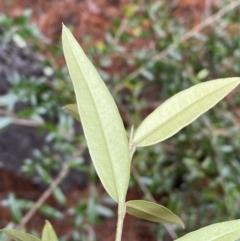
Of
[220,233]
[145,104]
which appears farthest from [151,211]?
[145,104]

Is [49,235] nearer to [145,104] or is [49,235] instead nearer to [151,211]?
[151,211]

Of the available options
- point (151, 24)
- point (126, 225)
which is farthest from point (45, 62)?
point (126, 225)

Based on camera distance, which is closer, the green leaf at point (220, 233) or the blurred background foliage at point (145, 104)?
the green leaf at point (220, 233)

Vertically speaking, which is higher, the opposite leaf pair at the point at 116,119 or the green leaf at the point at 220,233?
the opposite leaf pair at the point at 116,119

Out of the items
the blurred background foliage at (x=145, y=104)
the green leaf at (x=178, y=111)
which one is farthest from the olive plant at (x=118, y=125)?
the blurred background foliage at (x=145, y=104)

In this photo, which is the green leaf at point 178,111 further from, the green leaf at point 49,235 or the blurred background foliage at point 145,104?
the blurred background foliage at point 145,104

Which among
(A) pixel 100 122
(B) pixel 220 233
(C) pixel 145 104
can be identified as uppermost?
(C) pixel 145 104
